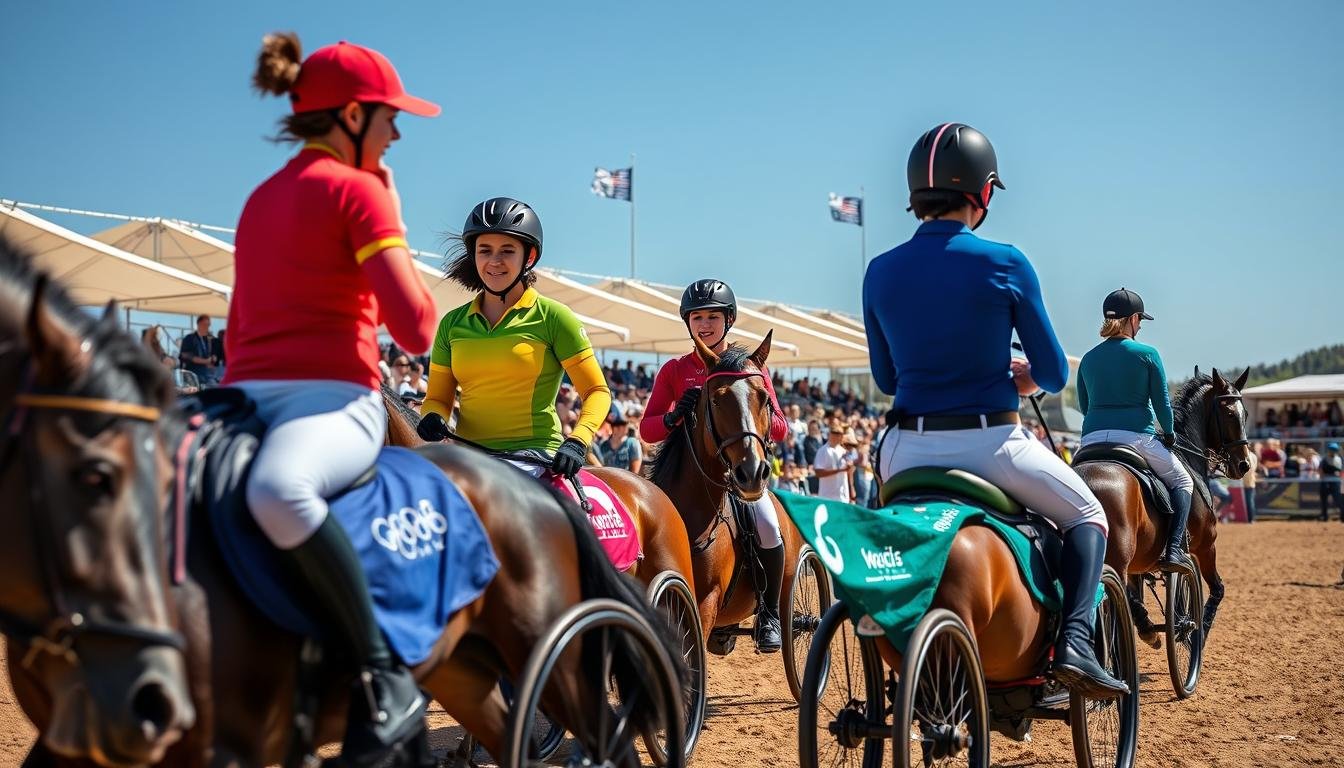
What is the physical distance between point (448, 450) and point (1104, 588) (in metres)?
→ 2.95

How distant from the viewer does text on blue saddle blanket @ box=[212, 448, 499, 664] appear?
296 cm

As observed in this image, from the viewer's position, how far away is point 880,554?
404 centimetres

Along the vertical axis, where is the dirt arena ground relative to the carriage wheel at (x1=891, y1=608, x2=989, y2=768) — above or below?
below

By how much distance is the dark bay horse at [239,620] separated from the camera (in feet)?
8.34

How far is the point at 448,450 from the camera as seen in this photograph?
12.6ft

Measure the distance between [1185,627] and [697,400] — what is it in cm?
406

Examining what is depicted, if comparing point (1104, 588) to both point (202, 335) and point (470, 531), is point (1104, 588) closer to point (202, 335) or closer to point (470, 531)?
point (470, 531)

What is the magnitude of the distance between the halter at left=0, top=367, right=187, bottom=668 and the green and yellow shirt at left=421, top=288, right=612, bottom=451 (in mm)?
3095

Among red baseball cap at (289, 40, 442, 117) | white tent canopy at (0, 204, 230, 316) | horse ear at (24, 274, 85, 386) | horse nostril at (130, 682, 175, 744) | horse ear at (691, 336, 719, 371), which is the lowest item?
horse nostril at (130, 682, 175, 744)

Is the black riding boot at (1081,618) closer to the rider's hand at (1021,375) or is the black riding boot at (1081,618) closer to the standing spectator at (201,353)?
the rider's hand at (1021,375)

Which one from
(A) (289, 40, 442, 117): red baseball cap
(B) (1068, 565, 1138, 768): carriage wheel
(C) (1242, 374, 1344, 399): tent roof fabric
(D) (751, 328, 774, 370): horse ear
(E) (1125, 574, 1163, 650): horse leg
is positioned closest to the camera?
(A) (289, 40, 442, 117): red baseball cap

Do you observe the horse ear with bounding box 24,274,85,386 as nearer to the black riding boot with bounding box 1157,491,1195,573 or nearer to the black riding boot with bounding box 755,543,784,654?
the black riding boot with bounding box 755,543,784,654

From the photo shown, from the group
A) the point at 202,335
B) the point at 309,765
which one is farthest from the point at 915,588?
the point at 202,335

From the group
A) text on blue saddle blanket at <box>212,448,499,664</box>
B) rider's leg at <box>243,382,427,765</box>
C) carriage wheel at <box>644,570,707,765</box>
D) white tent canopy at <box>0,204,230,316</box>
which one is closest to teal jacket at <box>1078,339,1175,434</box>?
carriage wheel at <box>644,570,707,765</box>
